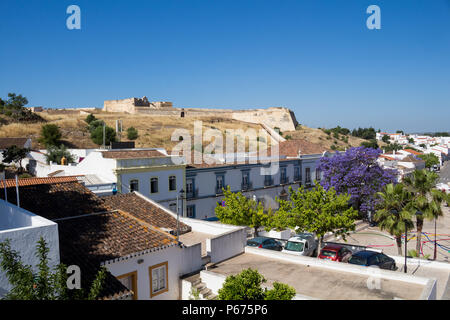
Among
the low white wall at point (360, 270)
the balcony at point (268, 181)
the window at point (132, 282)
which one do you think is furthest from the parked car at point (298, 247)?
the balcony at point (268, 181)

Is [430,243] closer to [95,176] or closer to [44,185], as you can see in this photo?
[95,176]

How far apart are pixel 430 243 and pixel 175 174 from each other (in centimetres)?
2011

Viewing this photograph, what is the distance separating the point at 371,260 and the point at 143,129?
64630 mm

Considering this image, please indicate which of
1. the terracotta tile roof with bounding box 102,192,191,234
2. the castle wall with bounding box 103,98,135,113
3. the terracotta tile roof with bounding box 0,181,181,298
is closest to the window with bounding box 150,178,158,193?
the terracotta tile roof with bounding box 102,192,191,234

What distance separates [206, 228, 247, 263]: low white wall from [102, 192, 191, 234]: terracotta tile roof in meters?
2.32

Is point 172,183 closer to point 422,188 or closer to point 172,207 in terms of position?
point 172,207

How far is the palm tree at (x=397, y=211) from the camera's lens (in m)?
19.5

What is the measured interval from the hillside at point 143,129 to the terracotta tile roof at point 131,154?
29392 mm

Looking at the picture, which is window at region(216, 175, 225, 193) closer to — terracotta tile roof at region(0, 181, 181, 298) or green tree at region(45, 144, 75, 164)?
green tree at region(45, 144, 75, 164)

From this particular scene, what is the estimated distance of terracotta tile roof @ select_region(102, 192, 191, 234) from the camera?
1583cm

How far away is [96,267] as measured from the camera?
990 centimetres

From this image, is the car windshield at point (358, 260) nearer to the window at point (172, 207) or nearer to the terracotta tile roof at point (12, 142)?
the window at point (172, 207)

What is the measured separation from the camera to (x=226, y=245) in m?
14.8
